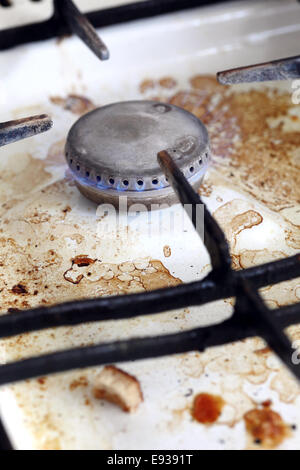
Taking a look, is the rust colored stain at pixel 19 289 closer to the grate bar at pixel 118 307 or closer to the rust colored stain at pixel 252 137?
the grate bar at pixel 118 307

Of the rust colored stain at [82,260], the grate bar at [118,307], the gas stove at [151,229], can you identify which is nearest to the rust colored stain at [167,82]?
the gas stove at [151,229]

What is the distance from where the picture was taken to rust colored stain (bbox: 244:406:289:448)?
49 cm

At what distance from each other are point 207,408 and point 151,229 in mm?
289

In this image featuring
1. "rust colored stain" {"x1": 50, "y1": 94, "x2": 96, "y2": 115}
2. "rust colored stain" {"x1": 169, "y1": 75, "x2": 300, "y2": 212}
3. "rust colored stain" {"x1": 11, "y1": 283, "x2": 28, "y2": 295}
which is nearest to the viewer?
"rust colored stain" {"x1": 11, "y1": 283, "x2": 28, "y2": 295}

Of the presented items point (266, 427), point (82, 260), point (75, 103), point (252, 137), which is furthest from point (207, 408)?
point (75, 103)

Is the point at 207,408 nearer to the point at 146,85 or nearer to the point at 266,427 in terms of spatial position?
the point at 266,427

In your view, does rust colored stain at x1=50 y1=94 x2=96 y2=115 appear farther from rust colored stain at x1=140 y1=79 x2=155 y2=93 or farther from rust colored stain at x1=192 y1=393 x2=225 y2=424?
rust colored stain at x1=192 y1=393 x2=225 y2=424

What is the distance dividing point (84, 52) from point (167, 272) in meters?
0.51

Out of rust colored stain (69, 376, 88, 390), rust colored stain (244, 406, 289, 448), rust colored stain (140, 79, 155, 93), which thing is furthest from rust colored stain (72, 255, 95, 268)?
rust colored stain (140, 79, 155, 93)

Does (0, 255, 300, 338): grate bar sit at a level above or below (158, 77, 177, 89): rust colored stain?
above

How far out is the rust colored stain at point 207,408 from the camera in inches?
20.2

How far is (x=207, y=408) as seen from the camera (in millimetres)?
524

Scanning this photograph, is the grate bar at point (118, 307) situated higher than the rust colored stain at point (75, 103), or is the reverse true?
the grate bar at point (118, 307)

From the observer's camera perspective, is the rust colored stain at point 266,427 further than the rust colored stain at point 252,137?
No
